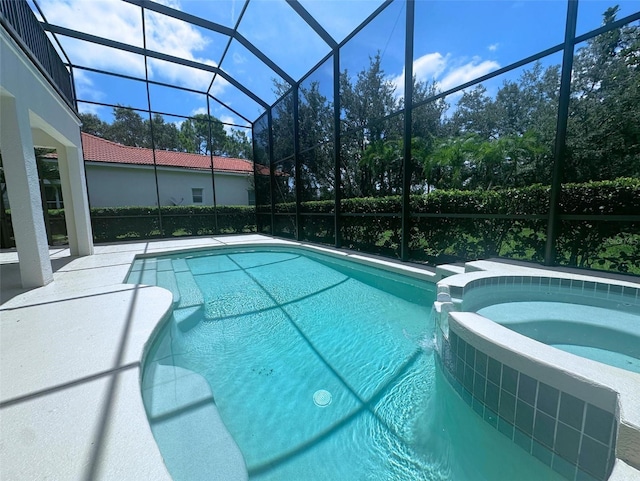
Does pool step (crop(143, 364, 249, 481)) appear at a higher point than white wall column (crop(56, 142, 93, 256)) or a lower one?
lower

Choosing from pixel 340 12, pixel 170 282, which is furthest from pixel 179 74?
pixel 170 282

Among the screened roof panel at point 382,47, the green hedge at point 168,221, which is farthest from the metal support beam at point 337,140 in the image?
the green hedge at point 168,221

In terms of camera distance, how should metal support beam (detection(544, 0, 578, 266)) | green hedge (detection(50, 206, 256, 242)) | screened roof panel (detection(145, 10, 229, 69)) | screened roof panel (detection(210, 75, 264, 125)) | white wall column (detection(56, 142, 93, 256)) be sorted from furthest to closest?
screened roof panel (detection(210, 75, 264, 125))
green hedge (detection(50, 206, 256, 242))
screened roof panel (detection(145, 10, 229, 69))
white wall column (detection(56, 142, 93, 256))
metal support beam (detection(544, 0, 578, 266))

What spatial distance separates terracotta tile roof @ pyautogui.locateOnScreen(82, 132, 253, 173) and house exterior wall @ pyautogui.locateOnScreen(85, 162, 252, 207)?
0.32m

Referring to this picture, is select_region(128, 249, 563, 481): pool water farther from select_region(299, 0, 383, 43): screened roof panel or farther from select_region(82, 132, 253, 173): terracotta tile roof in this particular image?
select_region(82, 132, 253, 173): terracotta tile roof

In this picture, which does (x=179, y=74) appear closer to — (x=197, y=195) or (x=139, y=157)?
(x=139, y=157)

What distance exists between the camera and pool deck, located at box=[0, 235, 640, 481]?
1141 millimetres

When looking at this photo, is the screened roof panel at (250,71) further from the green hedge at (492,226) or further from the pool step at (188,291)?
the pool step at (188,291)

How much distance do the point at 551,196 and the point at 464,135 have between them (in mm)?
2976

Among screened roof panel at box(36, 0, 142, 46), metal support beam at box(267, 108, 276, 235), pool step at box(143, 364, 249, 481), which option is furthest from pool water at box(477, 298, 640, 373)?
screened roof panel at box(36, 0, 142, 46)

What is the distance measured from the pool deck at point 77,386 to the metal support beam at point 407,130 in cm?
422

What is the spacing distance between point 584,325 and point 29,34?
7.57 m

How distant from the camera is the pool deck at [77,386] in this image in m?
1.14

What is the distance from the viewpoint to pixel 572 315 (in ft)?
8.48
